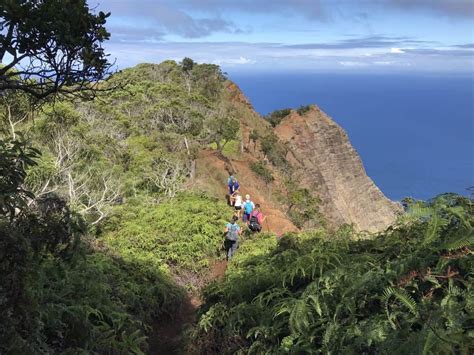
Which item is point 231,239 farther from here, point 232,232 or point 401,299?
point 401,299

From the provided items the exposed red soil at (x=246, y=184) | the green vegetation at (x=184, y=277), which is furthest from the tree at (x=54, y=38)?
the exposed red soil at (x=246, y=184)

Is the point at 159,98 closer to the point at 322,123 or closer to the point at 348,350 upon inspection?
the point at 348,350

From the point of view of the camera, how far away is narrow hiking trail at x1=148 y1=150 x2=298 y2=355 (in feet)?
26.6

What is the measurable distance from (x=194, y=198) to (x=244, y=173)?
55.6 ft

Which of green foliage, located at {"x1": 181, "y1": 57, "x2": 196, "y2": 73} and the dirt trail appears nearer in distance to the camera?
the dirt trail

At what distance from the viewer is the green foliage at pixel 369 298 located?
3932 millimetres

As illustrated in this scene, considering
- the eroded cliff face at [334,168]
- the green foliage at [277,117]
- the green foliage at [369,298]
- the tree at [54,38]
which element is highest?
the tree at [54,38]

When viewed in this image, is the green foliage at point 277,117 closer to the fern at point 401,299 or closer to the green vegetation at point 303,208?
the green vegetation at point 303,208

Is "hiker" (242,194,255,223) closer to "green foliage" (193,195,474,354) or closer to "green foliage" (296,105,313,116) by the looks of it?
"green foliage" (193,195,474,354)

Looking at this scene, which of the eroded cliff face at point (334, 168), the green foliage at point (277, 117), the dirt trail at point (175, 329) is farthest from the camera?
the green foliage at point (277, 117)

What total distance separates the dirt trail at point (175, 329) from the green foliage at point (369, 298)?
1.24 metres

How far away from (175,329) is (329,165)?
160 feet

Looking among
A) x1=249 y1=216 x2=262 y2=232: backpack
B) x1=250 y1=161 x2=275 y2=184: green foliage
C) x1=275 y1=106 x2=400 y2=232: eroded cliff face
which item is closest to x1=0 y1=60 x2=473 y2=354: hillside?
x1=249 y1=216 x2=262 y2=232: backpack

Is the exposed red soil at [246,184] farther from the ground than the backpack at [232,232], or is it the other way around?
the backpack at [232,232]
